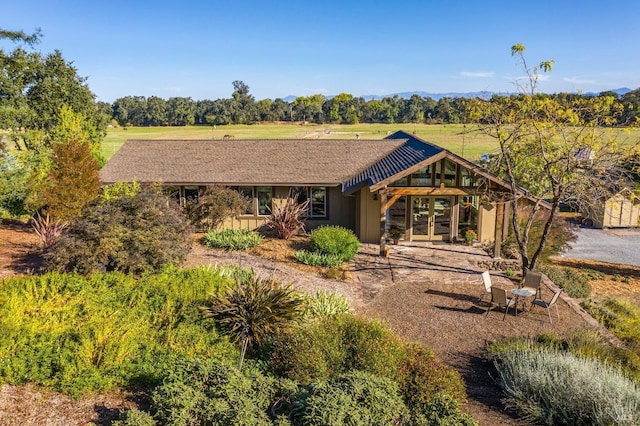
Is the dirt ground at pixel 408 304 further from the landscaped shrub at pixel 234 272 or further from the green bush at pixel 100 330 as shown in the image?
the landscaped shrub at pixel 234 272

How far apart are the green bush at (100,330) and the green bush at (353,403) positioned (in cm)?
295

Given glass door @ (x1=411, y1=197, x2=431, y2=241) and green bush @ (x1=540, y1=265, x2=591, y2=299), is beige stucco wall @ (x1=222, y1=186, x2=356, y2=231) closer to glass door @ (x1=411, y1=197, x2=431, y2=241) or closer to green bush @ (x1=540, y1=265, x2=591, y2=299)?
glass door @ (x1=411, y1=197, x2=431, y2=241)

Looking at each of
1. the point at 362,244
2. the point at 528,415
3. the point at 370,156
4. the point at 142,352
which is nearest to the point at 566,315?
the point at 528,415

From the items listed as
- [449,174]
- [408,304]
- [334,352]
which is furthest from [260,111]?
[334,352]

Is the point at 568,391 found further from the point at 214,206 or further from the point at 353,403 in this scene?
the point at 214,206

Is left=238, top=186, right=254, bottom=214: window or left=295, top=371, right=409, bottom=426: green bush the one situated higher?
left=238, top=186, right=254, bottom=214: window

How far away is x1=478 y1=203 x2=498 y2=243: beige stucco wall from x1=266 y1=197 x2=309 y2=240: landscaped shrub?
23.5ft

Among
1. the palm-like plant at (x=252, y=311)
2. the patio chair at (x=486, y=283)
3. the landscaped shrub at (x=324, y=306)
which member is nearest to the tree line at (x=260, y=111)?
the patio chair at (x=486, y=283)

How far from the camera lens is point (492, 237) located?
20.0 m

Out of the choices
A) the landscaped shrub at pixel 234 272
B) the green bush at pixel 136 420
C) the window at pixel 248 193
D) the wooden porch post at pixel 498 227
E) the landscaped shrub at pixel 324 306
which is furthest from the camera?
the window at pixel 248 193

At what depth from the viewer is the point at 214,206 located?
20.2 m

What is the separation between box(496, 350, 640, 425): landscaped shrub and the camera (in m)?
7.14

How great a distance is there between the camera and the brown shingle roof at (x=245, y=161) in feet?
70.6

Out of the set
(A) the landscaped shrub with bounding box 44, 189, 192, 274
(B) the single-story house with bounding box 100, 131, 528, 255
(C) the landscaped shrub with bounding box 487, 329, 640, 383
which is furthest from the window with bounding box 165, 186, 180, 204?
(C) the landscaped shrub with bounding box 487, 329, 640, 383
